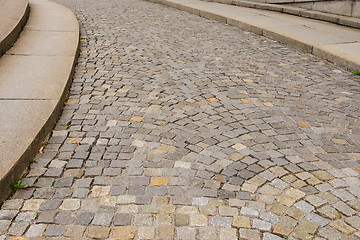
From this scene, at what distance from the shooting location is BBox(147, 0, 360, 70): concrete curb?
6.38 metres

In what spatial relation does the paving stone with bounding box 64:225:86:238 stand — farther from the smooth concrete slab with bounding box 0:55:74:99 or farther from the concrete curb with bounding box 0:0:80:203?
the smooth concrete slab with bounding box 0:55:74:99

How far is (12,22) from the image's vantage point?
6992 millimetres

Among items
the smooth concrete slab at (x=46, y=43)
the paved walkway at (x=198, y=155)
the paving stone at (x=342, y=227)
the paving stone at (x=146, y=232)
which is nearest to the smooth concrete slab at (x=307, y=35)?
the paved walkway at (x=198, y=155)

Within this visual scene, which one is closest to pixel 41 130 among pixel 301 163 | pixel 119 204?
pixel 119 204

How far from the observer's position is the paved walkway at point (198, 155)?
2.59 meters

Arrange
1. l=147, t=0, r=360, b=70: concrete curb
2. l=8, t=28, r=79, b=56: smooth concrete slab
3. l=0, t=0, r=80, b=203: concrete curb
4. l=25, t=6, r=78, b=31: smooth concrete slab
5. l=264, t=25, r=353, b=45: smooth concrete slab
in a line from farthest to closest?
1. l=25, t=6, r=78, b=31: smooth concrete slab
2. l=264, t=25, r=353, b=45: smooth concrete slab
3. l=147, t=0, r=360, b=70: concrete curb
4. l=8, t=28, r=79, b=56: smooth concrete slab
5. l=0, t=0, r=80, b=203: concrete curb

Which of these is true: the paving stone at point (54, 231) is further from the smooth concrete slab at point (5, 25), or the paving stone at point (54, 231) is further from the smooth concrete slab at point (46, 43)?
the smooth concrete slab at point (5, 25)

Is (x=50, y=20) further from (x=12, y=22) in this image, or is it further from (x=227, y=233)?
(x=227, y=233)

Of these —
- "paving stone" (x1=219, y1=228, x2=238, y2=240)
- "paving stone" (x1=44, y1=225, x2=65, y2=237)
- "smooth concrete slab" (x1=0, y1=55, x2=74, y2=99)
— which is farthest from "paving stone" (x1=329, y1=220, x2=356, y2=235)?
"smooth concrete slab" (x1=0, y1=55, x2=74, y2=99)

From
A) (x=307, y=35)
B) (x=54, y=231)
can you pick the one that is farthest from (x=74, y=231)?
(x=307, y=35)

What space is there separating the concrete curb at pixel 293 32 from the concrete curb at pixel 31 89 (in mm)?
3998

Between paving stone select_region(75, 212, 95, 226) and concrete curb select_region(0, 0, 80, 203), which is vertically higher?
concrete curb select_region(0, 0, 80, 203)

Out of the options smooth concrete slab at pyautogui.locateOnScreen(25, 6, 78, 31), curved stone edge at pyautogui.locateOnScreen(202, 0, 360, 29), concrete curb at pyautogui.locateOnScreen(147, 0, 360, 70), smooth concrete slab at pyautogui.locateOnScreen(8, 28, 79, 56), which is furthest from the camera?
curved stone edge at pyautogui.locateOnScreen(202, 0, 360, 29)

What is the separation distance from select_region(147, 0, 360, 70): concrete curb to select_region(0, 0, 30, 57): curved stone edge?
485cm
